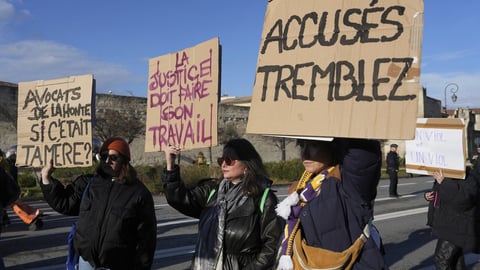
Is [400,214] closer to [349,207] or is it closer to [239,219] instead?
[239,219]

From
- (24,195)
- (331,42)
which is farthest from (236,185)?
(24,195)

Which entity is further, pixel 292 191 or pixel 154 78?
pixel 154 78

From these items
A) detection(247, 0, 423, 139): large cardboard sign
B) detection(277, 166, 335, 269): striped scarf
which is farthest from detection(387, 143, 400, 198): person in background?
detection(277, 166, 335, 269): striped scarf

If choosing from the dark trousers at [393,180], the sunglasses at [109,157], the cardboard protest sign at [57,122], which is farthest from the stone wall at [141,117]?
the sunglasses at [109,157]

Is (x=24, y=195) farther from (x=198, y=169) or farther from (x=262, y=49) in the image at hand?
(x=262, y=49)

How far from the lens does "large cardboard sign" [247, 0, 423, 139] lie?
240 cm

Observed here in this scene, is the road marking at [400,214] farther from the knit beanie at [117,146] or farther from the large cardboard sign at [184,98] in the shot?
the knit beanie at [117,146]

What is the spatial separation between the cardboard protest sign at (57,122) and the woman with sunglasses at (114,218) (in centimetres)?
88

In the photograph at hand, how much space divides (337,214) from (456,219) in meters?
3.60

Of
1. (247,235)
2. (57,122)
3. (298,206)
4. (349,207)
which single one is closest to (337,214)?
(349,207)

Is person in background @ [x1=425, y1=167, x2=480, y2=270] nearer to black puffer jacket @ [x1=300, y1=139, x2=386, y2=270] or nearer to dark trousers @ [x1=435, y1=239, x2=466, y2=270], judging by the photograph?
dark trousers @ [x1=435, y1=239, x2=466, y2=270]

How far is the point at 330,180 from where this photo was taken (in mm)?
2484

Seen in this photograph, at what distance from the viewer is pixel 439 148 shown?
16.4 ft

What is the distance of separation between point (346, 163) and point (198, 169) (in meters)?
18.8
